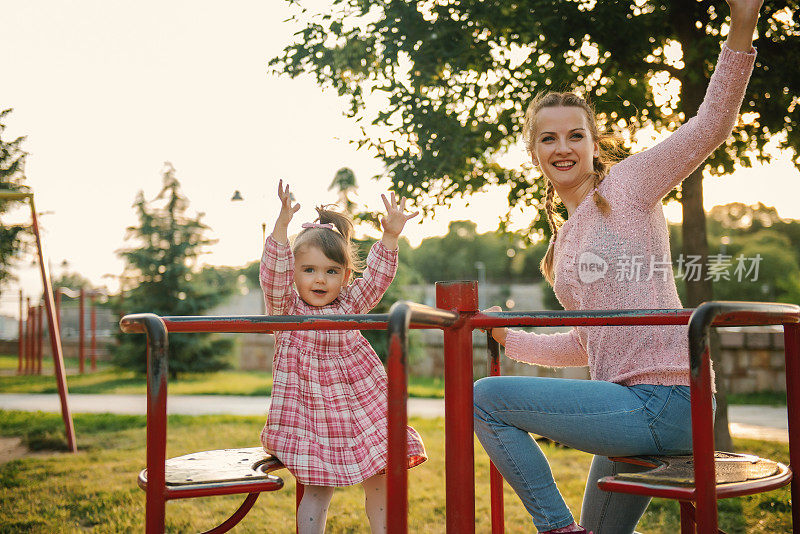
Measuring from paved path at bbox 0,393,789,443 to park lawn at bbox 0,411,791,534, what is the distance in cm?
111

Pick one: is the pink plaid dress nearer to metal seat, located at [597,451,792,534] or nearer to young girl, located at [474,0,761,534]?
young girl, located at [474,0,761,534]

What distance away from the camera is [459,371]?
1.44m

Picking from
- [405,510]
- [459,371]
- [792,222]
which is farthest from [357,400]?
[792,222]

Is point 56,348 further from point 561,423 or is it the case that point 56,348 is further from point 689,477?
point 689,477

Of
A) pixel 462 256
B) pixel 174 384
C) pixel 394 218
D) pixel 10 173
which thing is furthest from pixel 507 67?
pixel 462 256

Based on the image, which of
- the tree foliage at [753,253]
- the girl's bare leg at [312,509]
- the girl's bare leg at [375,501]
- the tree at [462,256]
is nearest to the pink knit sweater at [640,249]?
the girl's bare leg at [375,501]

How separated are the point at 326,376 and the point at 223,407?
6725mm

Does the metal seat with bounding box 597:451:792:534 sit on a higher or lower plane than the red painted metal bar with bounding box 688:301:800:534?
lower

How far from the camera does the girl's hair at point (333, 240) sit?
100.0 inches

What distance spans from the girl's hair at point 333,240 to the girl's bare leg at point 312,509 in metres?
0.76

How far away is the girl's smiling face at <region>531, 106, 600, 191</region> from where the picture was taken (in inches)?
82.9

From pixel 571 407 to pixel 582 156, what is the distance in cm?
78

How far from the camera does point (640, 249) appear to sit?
188cm

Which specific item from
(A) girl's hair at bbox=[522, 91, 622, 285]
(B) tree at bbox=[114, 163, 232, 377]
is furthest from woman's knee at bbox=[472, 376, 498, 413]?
(B) tree at bbox=[114, 163, 232, 377]
